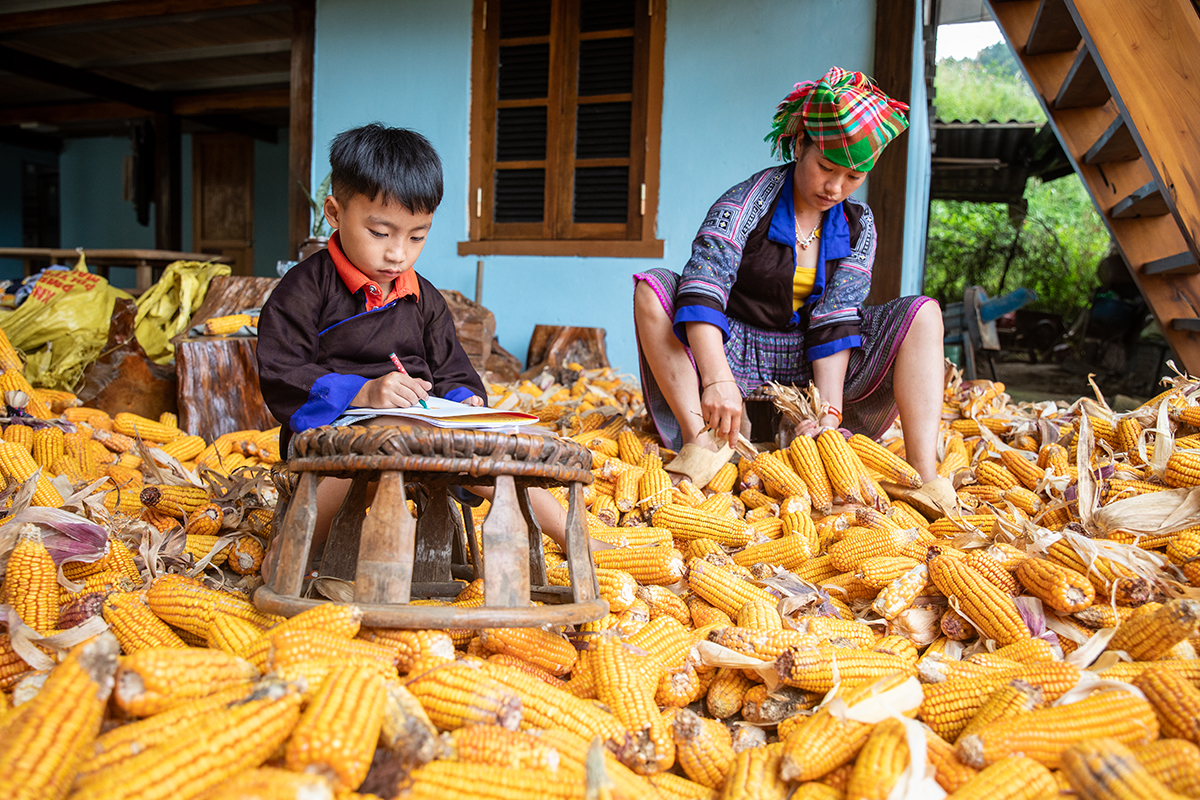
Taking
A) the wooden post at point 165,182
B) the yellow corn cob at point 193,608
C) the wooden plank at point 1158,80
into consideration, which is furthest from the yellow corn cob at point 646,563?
the wooden post at point 165,182

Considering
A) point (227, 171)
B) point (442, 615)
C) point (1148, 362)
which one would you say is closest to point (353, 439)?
point (442, 615)

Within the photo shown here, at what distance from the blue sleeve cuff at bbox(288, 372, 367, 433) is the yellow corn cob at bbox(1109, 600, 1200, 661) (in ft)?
5.90

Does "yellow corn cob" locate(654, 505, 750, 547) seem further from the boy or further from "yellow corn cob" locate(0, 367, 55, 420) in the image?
"yellow corn cob" locate(0, 367, 55, 420)

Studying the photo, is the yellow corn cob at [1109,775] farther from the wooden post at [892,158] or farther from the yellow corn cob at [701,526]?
the wooden post at [892,158]

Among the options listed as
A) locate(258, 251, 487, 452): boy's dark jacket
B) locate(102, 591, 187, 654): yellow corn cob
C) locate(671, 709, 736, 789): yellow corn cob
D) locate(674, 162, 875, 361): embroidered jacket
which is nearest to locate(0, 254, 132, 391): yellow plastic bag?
locate(258, 251, 487, 452): boy's dark jacket

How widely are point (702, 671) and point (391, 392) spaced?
0.94 metres

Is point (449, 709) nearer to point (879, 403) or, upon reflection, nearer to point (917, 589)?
point (917, 589)

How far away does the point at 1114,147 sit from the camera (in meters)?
3.32

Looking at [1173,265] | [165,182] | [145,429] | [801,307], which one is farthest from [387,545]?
[165,182]

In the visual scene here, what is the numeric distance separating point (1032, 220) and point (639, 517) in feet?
57.9

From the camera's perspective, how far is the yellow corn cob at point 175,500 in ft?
7.76

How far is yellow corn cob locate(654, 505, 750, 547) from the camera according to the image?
2359 millimetres

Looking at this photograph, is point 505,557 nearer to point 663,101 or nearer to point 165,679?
point 165,679

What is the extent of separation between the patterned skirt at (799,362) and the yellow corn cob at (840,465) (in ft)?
1.32
